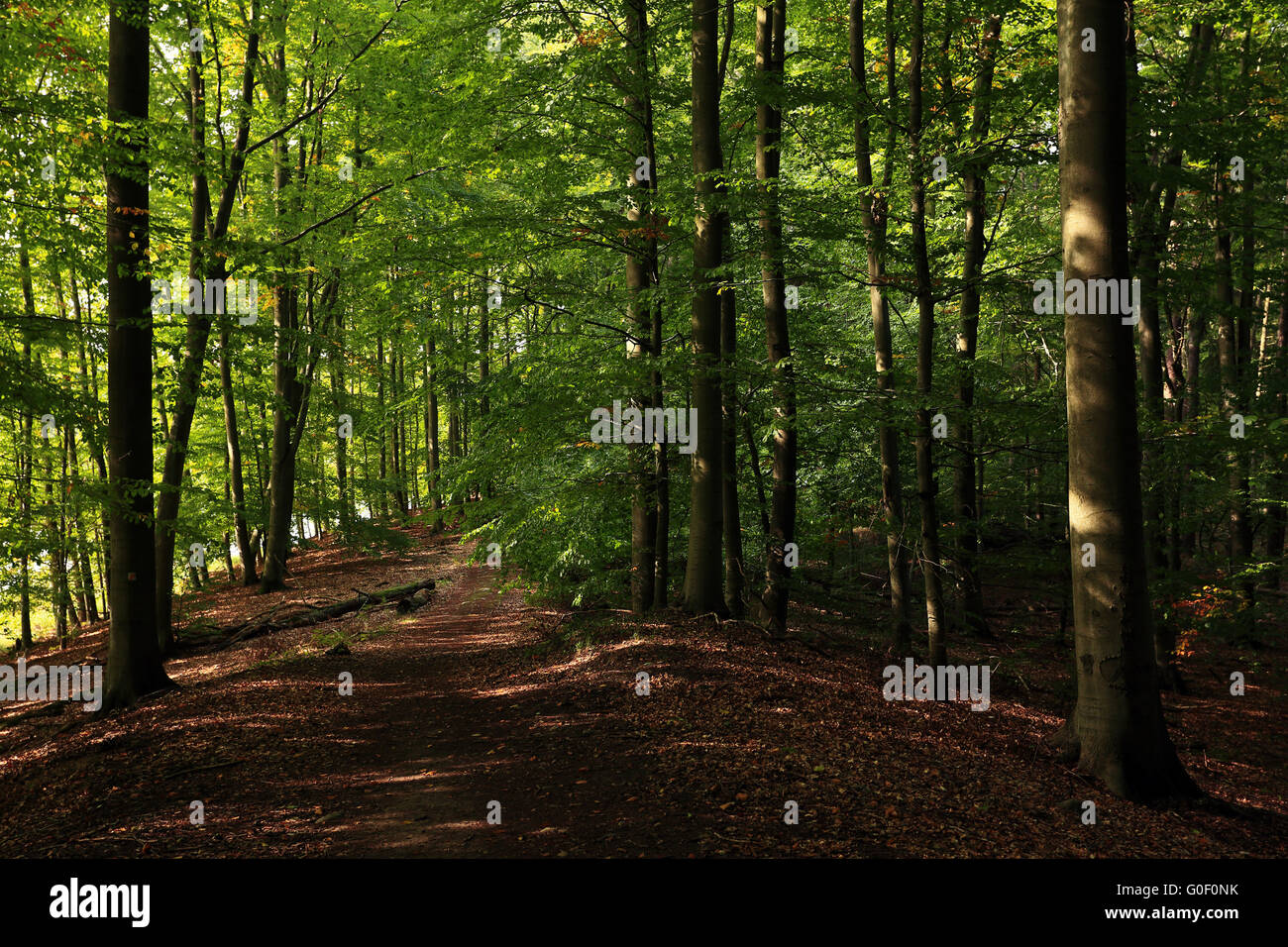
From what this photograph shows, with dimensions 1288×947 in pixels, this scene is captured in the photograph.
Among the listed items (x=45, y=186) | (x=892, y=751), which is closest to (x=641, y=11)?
(x=45, y=186)

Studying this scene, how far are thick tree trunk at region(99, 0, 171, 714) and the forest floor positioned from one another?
0.85 meters

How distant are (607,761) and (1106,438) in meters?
5.04

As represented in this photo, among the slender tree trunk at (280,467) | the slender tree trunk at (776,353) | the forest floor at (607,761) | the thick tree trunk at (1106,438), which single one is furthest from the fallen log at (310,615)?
the thick tree trunk at (1106,438)

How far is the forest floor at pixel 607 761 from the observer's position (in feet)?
16.9

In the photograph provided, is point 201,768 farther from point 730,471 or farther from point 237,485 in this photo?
point 237,485

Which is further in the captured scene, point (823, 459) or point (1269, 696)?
point (823, 459)

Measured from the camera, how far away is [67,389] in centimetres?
823

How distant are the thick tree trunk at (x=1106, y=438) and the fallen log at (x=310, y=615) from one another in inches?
547

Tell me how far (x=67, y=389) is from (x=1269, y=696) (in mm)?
18293

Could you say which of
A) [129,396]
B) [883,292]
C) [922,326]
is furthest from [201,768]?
[883,292]

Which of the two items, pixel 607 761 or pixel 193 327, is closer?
pixel 607 761

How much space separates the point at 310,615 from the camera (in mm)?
15797

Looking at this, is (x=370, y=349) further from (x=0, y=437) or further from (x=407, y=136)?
(x=407, y=136)

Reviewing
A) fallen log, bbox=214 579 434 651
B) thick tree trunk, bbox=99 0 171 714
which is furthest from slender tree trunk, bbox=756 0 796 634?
fallen log, bbox=214 579 434 651
